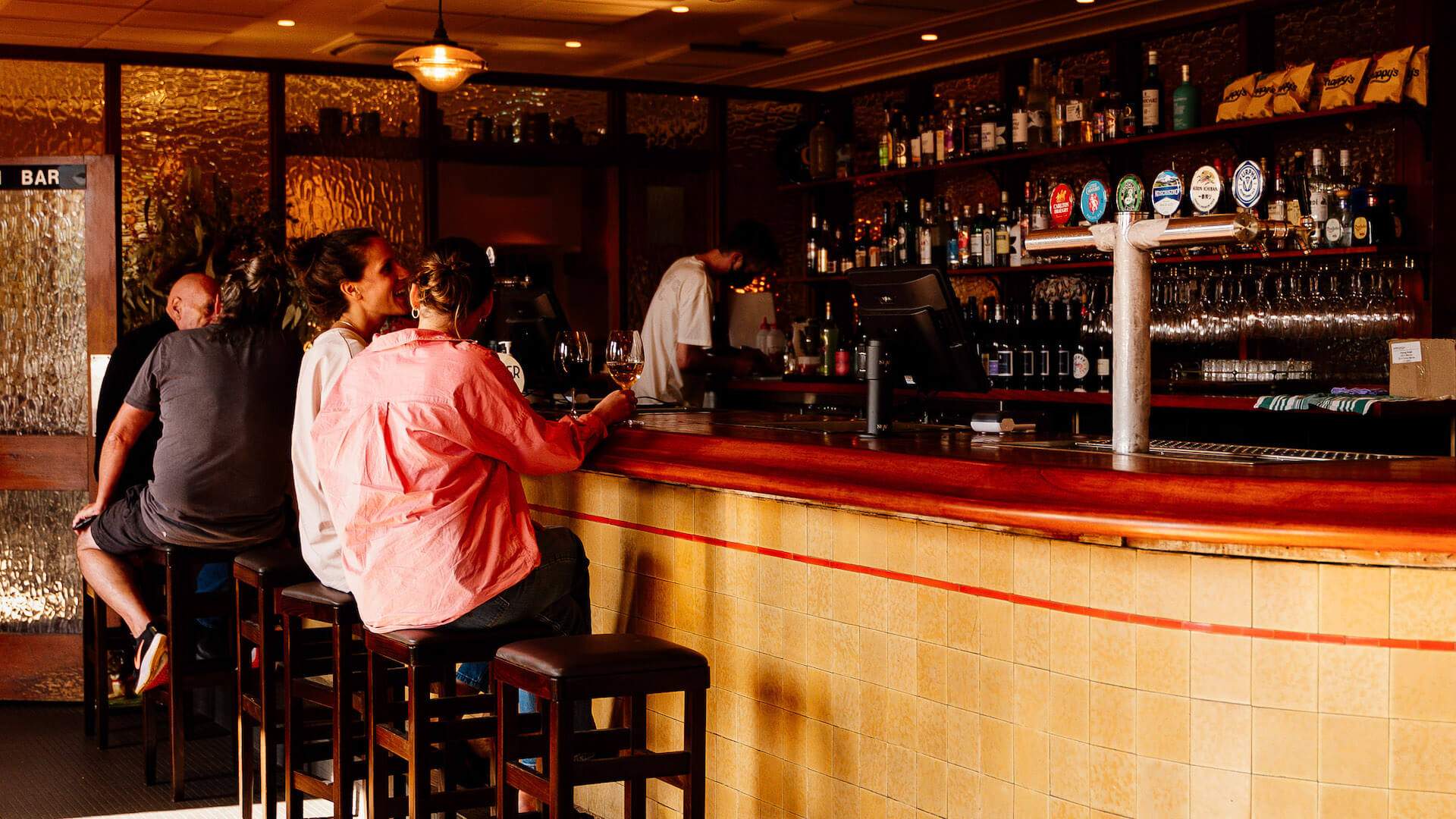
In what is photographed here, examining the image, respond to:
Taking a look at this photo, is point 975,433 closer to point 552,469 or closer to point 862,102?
point 552,469

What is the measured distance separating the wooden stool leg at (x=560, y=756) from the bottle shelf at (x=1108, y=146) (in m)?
4.44

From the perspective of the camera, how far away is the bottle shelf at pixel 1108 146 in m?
5.84

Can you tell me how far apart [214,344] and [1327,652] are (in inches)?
133

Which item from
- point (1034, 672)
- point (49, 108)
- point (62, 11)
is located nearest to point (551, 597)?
point (1034, 672)

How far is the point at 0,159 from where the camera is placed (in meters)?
5.51

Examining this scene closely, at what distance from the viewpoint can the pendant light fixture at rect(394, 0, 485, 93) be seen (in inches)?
241

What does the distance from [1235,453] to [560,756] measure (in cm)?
133

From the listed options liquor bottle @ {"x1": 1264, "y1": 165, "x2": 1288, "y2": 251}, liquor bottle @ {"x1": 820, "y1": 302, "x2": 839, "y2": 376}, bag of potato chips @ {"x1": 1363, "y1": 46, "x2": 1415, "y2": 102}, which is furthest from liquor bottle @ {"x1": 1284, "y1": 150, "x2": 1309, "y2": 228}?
liquor bottle @ {"x1": 820, "y1": 302, "x2": 839, "y2": 376}

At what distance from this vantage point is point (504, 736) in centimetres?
293

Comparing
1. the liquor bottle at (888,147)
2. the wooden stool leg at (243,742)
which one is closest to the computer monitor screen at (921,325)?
the wooden stool leg at (243,742)

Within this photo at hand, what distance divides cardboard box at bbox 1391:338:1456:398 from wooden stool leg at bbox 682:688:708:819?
133 inches

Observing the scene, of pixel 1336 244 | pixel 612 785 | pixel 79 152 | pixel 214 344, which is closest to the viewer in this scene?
pixel 612 785

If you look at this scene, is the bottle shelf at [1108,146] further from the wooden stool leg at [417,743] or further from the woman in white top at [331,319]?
the wooden stool leg at [417,743]

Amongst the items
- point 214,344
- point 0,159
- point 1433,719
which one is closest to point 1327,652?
point 1433,719
